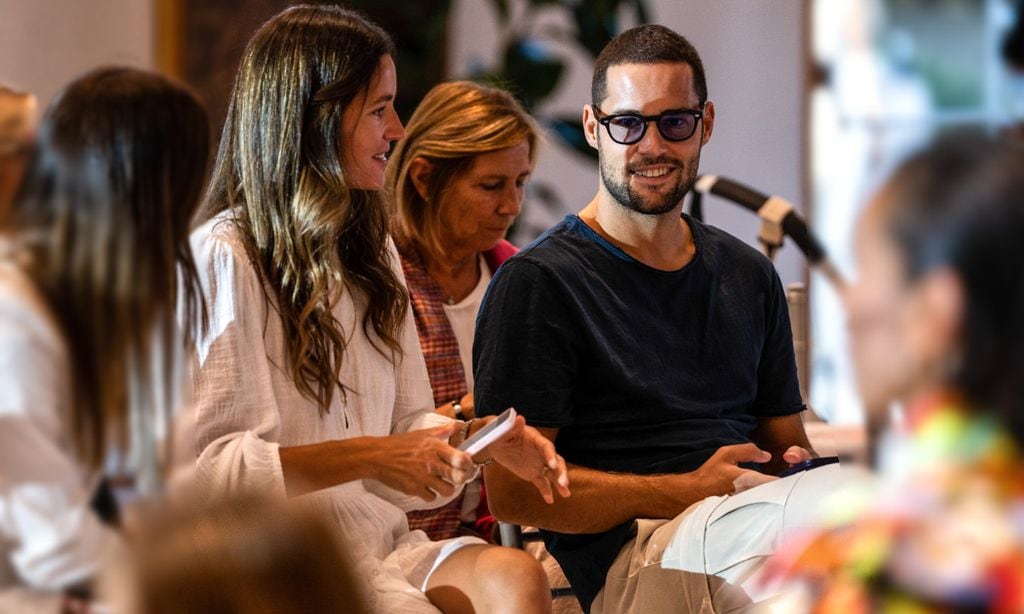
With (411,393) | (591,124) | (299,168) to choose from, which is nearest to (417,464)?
(411,393)

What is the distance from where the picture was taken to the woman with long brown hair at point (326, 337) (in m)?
1.63

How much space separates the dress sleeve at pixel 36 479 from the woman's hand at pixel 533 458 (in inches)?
27.5

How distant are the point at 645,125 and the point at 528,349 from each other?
0.42m

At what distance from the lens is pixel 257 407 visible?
166 centimetres

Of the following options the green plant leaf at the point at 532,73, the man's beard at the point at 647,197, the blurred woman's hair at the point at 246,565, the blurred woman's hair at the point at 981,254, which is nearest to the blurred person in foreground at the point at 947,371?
the blurred woman's hair at the point at 981,254

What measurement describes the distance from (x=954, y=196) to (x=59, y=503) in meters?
0.70

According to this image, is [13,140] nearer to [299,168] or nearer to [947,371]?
[299,168]

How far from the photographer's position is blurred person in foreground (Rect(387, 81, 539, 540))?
7.79 feet

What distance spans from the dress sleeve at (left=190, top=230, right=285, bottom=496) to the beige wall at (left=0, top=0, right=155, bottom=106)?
194cm

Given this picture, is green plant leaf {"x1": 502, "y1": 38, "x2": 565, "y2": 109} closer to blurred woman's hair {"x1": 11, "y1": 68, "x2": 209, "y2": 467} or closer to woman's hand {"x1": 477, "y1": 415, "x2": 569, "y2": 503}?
woman's hand {"x1": 477, "y1": 415, "x2": 569, "y2": 503}

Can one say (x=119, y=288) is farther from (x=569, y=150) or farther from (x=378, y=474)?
(x=569, y=150)

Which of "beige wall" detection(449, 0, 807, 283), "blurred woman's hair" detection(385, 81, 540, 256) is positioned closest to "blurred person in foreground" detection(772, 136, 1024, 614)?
"blurred woman's hair" detection(385, 81, 540, 256)

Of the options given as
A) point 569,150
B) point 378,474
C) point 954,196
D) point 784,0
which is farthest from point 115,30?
point 954,196

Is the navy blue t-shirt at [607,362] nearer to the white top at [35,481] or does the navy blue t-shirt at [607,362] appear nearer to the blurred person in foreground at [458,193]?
the blurred person in foreground at [458,193]
